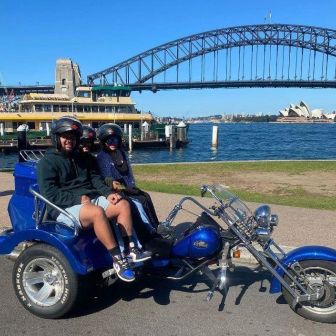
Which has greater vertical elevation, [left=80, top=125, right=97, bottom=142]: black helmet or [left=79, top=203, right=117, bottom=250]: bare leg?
[left=80, top=125, right=97, bottom=142]: black helmet

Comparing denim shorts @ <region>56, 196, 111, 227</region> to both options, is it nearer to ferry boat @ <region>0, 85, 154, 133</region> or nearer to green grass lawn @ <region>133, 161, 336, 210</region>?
green grass lawn @ <region>133, 161, 336, 210</region>

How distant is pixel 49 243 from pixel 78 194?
505 mm

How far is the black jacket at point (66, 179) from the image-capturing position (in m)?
4.07

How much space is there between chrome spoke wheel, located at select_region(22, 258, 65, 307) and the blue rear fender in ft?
0.60

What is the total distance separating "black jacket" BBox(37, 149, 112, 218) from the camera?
407 centimetres

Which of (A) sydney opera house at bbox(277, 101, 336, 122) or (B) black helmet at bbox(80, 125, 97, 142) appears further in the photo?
(A) sydney opera house at bbox(277, 101, 336, 122)

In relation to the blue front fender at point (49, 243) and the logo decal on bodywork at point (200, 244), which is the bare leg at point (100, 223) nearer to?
the blue front fender at point (49, 243)

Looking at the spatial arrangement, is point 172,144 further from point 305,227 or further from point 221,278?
point 221,278

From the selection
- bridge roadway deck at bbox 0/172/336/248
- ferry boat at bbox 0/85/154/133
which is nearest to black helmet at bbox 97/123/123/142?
bridge roadway deck at bbox 0/172/336/248

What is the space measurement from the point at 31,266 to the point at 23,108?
49.8 metres

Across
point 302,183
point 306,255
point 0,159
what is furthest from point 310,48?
point 306,255

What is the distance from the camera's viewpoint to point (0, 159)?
3716 centimetres

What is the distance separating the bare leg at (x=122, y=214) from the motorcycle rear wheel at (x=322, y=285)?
4.41 feet

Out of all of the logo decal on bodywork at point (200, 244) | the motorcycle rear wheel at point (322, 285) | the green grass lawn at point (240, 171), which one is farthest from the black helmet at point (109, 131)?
the green grass lawn at point (240, 171)
